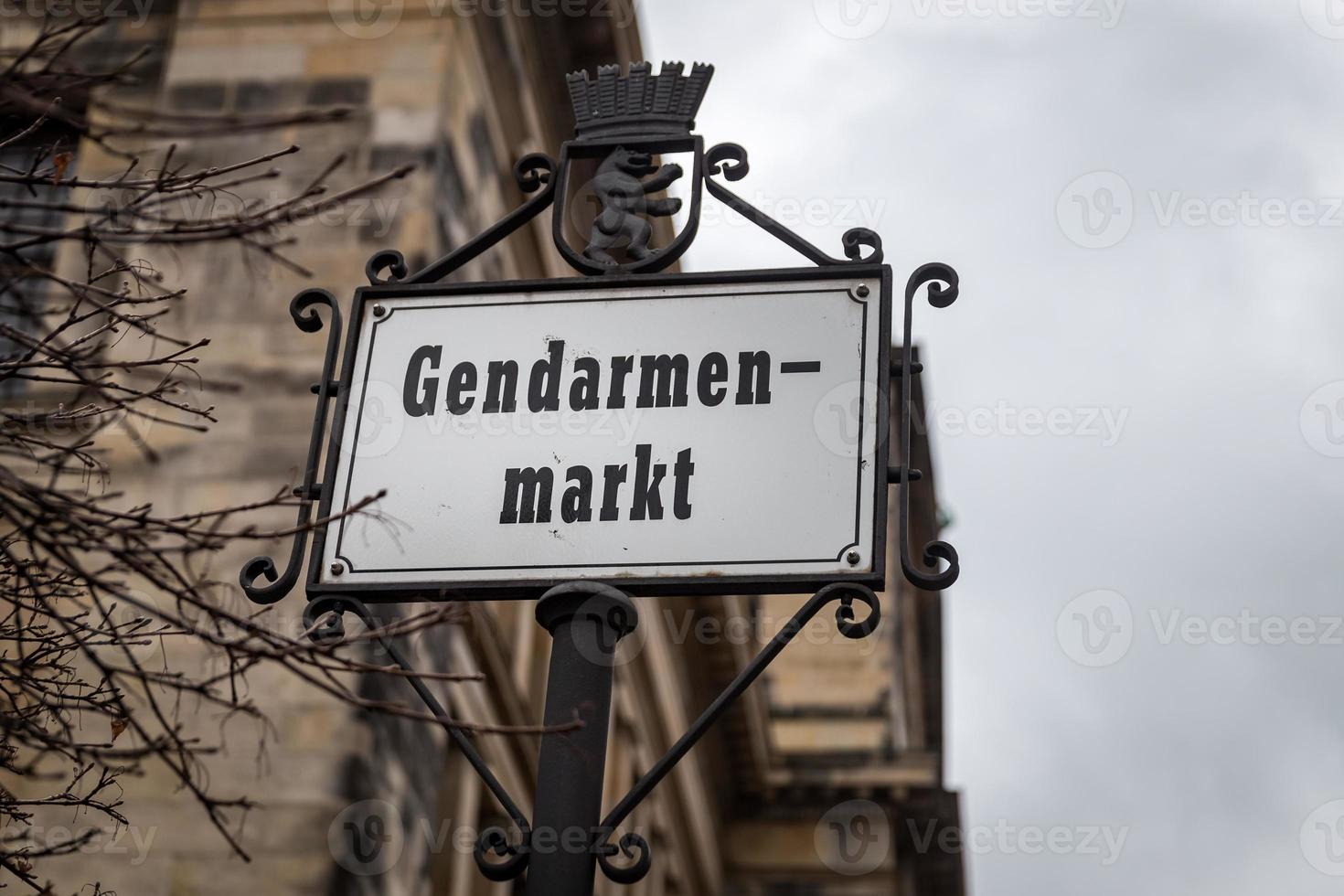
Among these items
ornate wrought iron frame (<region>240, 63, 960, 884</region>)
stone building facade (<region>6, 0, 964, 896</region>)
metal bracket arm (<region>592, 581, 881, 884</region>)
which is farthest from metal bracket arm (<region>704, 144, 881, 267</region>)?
stone building facade (<region>6, 0, 964, 896</region>)

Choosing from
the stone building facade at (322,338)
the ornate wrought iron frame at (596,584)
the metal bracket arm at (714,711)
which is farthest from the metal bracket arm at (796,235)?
the stone building facade at (322,338)

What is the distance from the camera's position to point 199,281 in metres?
15.3

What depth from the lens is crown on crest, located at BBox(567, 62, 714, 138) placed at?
15.0 ft

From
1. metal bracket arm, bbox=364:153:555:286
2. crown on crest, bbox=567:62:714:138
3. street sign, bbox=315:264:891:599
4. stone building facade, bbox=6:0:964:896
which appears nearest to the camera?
street sign, bbox=315:264:891:599

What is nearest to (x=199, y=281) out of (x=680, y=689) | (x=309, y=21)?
(x=309, y=21)

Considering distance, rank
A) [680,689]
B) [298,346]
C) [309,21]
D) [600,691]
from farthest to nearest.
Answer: [680,689]
[309,21]
[298,346]
[600,691]

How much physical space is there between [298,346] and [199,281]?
1.12 meters

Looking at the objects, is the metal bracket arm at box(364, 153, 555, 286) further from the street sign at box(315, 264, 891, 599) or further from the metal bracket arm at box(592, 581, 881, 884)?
the metal bracket arm at box(592, 581, 881, 884)

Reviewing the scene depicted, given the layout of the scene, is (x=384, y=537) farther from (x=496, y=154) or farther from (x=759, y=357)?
(x=496, y=154)

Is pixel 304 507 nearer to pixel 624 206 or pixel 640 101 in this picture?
pixel 624 206

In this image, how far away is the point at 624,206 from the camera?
4500 millimetres

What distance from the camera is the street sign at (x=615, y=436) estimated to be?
3988 mm

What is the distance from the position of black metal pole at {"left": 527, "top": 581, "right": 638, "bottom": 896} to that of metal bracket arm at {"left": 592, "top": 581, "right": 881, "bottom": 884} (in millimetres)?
42

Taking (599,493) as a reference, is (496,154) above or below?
above
